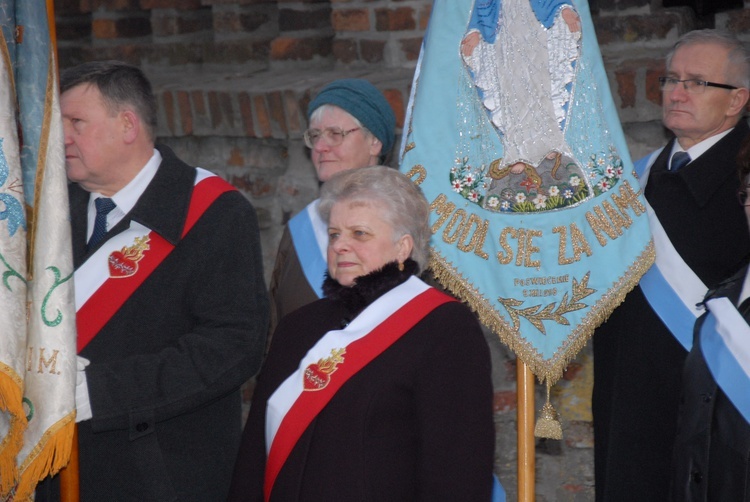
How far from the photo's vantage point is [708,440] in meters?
2.62

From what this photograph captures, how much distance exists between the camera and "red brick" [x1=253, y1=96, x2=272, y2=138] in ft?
14.5

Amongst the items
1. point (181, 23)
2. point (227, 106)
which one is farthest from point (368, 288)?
point (181, 23)

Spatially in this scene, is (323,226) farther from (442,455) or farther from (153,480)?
(442,455)

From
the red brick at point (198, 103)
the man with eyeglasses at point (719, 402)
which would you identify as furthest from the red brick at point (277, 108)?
the man with eyeglasses at point (719, 402)

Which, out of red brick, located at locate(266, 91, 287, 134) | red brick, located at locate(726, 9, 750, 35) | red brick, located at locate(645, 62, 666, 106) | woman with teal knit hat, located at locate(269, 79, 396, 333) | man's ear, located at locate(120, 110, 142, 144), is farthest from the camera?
red brick, located at locate(266, 91, 287, 134)

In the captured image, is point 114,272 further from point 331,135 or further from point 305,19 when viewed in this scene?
point 305,19

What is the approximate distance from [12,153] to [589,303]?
134 cm

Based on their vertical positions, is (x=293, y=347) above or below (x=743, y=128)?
below

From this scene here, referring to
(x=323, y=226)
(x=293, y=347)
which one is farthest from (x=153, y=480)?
(x=323, y=226)

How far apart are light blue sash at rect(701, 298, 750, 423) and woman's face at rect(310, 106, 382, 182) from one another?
113cm

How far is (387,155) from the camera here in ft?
11.8

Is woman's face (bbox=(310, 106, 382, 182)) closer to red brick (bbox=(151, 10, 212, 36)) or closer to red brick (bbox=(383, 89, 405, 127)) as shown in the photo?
red brick (bbox=(383, 89, 405, 127))

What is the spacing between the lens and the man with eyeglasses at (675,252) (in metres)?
3.16

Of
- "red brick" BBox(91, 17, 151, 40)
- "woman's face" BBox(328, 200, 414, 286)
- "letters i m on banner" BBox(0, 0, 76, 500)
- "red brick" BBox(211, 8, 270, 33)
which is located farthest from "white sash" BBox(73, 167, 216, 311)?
"red brick" BBox(91, 17, 151, 40)
